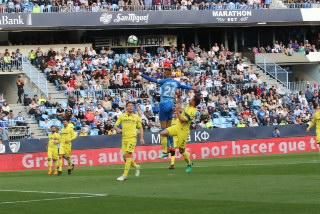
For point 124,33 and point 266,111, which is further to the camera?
point 124,33

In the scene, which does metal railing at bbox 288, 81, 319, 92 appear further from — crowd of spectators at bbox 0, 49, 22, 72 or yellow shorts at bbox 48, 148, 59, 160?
yellow shorts at bbox 48, 148, 59, 160

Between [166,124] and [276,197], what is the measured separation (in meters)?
12.5

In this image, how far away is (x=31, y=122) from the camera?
45.7 metres

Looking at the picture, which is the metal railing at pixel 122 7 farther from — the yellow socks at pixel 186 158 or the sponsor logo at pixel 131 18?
the yellow socks at pixel 186 158

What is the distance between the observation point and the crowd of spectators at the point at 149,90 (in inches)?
1852

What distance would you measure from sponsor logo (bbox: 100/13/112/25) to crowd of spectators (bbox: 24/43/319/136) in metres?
1.74

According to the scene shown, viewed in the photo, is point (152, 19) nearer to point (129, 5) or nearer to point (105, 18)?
point (129, 5)

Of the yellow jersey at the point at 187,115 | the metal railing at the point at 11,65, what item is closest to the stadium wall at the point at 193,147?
the metal railing at the point at 11,65

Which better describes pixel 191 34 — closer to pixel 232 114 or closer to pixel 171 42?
pixel 171 42

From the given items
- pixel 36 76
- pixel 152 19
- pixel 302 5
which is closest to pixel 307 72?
pixel 302 5

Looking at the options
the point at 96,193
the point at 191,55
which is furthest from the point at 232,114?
the point at 96,193

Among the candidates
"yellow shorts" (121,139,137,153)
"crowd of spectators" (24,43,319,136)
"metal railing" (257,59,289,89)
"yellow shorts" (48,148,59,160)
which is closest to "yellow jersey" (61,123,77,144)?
"yellow shorts" (48,148,59,160)

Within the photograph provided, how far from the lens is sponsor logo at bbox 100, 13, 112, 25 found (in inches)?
2147

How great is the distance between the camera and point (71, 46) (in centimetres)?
5503
